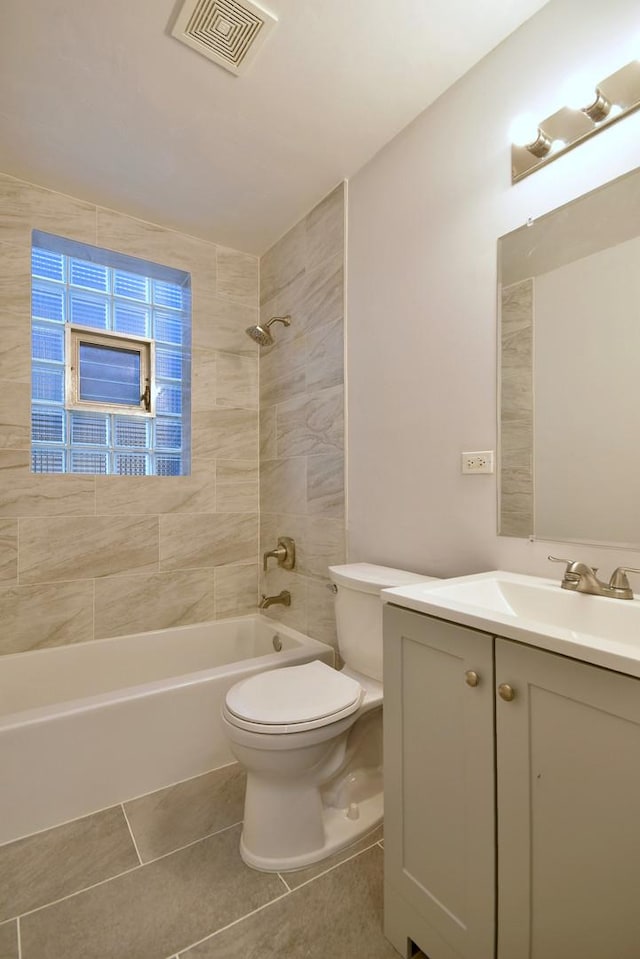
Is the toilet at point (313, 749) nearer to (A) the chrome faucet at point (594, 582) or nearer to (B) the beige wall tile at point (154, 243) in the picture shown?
(A) the chrome faucet at point (594, 582)

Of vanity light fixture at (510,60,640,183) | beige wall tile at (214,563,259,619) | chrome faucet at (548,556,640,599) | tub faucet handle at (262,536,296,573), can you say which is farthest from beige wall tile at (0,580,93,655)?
vanity light fixture at (510,60,640,183)

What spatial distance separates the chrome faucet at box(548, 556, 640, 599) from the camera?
108 centimetres

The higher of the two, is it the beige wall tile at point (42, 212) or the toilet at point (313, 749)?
the beige wall tile at point (42, 212)

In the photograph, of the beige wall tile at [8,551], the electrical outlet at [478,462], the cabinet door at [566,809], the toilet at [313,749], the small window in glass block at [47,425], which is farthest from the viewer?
the small window in glass block at [47,425]

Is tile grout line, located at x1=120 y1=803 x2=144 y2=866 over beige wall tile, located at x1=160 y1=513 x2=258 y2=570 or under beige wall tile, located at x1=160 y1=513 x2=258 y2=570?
under

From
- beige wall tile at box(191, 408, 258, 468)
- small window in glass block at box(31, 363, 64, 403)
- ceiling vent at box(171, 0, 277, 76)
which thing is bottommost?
beige wall tile at box(191, 408, 258, 468)

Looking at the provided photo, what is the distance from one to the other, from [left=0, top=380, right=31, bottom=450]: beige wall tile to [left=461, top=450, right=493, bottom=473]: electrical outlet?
6.24 ft

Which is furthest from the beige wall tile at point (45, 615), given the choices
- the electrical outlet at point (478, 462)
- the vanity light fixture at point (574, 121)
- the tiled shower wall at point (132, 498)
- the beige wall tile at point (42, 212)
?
the vanity light fixture at point (574, 121)

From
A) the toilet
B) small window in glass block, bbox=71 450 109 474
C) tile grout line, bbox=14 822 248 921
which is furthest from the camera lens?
small window in glass block, bbox=71 450 109 474

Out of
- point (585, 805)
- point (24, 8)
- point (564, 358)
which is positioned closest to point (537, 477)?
point (564, 358)

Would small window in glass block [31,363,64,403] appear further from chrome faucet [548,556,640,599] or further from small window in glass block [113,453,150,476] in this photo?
chrome faucet [548,556,640,599]

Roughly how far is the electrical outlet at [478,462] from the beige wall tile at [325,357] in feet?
2.61

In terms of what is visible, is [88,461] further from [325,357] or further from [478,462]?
[478,462]

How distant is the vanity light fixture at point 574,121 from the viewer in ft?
3.83
